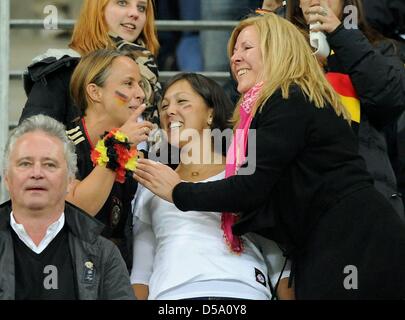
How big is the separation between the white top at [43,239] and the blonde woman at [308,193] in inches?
18.9

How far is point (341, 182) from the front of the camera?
4.56 m

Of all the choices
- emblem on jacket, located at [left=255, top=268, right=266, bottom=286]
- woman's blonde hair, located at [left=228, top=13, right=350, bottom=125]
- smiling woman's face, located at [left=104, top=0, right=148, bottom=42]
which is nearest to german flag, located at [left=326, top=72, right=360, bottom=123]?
woman's blonde hair, located at [left=228, top=13, right=350, bottom=125]

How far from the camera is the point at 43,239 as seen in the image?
14.7 feet

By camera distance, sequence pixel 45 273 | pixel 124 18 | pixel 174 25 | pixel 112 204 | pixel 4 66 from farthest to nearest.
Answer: pixel 174 25 → pixel 4 66 → pixel 124 18 → pixel 112 204 → pixel 45 273

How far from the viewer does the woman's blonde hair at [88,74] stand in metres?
5.22

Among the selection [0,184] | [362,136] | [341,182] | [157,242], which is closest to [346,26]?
[362,136]

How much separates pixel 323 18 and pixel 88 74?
1.08 metres

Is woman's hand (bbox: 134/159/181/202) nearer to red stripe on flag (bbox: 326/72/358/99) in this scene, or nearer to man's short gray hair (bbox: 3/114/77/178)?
man's short gray hair (bbox: 3/114/77/178)

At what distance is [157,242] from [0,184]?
1383 mm

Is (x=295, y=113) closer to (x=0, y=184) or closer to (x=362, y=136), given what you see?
(x=362, y=136)

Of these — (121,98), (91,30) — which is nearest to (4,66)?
(91,30)

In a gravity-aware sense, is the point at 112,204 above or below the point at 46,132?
below

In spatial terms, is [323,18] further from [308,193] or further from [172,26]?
[172,26]

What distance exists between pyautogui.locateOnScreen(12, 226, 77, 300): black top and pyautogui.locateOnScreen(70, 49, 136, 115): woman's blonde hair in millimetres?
931
